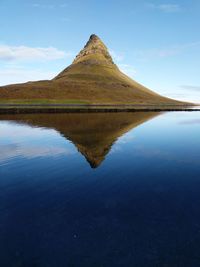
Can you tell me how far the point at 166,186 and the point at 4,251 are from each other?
1052 cm

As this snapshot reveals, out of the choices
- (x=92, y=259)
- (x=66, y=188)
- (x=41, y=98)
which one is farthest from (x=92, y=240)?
(x=41, y=98)

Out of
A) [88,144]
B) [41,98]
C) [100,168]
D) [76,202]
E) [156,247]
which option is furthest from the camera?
[41,98]

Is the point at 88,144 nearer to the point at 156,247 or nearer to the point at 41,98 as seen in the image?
the point at 156,247

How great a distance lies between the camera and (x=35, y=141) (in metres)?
→ 34.4

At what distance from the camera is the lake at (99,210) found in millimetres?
9984

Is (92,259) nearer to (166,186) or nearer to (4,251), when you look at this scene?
(4,251)

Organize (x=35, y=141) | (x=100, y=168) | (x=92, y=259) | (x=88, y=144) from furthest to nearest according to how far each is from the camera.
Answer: (x=35, y=141)
(x=88, y=144)
(x=100, y=168)
(x=92, y=259)

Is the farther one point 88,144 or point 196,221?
point 88,144

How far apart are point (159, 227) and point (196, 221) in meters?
1.76

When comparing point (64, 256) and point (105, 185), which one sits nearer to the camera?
point (64, 256)

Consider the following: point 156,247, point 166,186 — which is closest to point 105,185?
point 166,186

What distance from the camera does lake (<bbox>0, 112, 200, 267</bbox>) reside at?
998 centimetres

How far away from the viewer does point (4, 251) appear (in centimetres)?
1018

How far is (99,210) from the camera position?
45.1ft
